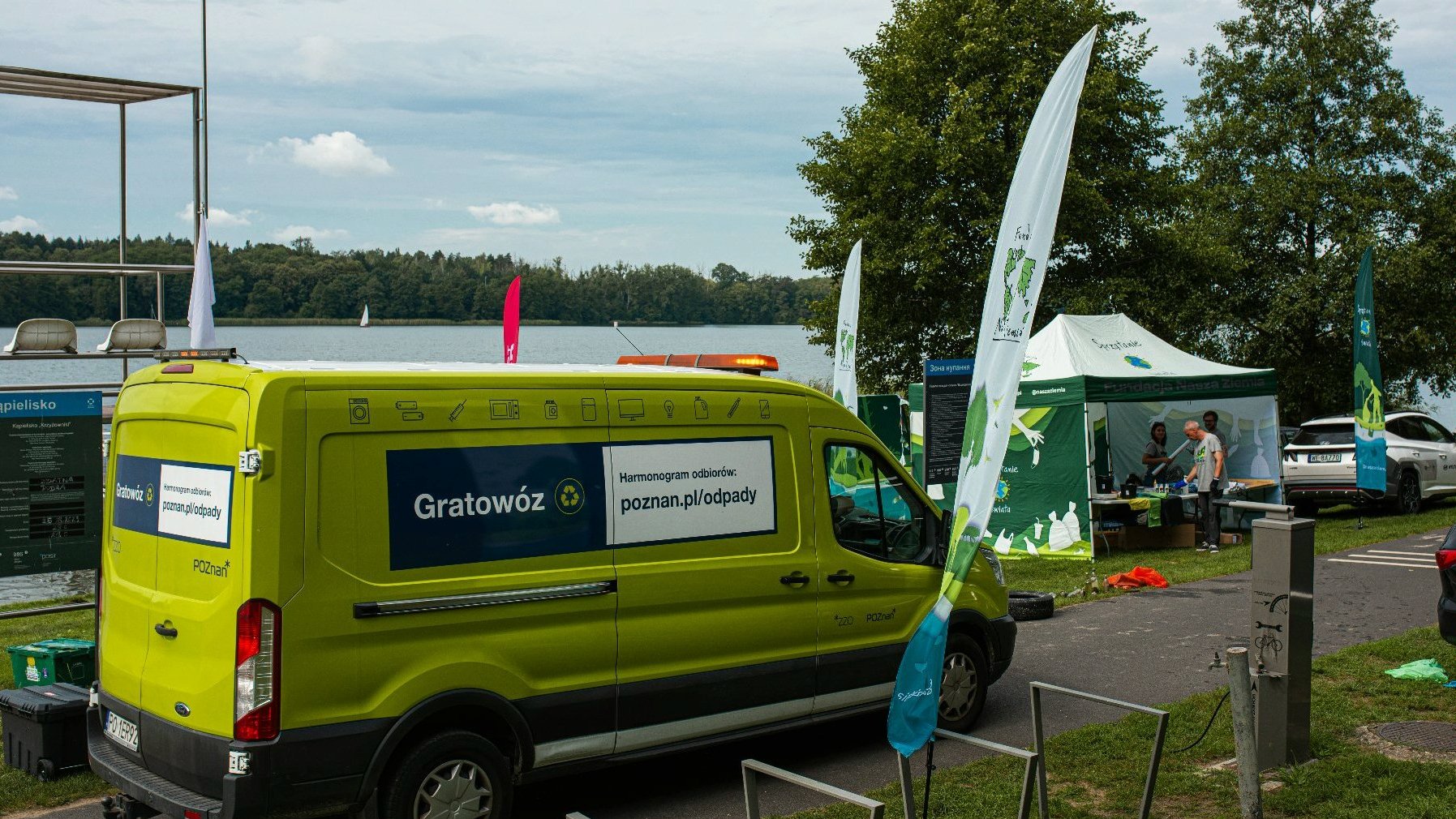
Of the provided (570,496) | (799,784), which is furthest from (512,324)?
(799,784)

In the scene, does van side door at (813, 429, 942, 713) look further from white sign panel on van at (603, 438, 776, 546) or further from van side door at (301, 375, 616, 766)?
van side door at (301, 375, 616, 766)

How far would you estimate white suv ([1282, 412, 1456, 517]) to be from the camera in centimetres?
1909

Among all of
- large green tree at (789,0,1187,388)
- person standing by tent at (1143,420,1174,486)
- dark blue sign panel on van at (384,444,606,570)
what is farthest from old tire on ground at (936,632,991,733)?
large green tree at (789,0,1187,388)

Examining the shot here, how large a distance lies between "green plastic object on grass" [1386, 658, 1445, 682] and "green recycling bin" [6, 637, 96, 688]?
8.48 meters

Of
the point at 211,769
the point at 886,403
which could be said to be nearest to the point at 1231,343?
the point at 886,403

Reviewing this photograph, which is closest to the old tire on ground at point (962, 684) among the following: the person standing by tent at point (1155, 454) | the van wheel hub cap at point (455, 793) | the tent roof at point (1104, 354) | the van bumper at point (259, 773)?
the van wheel hub cap at point (455, 793)

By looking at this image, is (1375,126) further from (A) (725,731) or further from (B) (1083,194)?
(A) (725,731)

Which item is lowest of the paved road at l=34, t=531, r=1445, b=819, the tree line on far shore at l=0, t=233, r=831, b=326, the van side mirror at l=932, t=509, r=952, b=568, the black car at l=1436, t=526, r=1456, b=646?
the paved road at l=34, t=531, r=1445, b=819

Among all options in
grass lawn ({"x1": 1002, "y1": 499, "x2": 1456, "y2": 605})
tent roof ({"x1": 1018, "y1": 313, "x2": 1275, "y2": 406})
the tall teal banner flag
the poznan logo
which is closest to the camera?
the poznan logo

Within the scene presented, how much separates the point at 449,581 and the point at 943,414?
8.02 m

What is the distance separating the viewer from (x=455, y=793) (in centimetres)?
545

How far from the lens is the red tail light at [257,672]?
4918 mm

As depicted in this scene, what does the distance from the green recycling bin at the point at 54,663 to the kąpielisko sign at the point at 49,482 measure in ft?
1.59

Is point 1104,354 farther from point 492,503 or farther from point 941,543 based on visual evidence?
point 492,503
